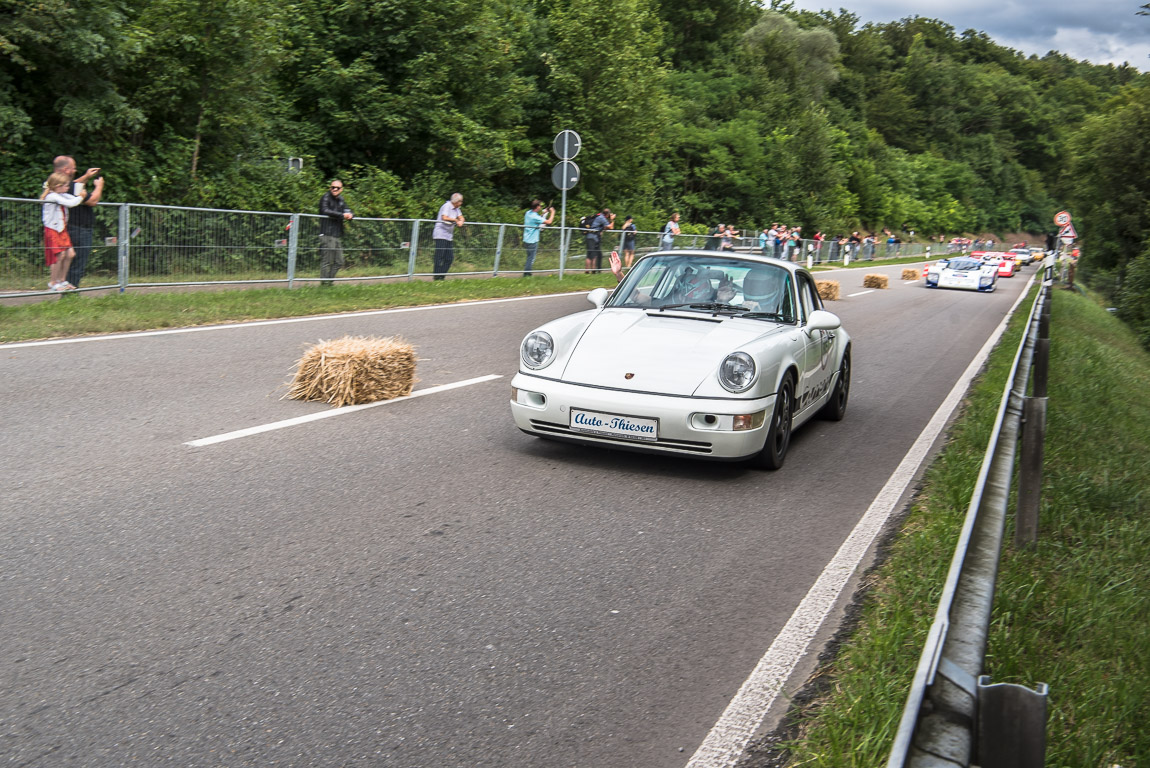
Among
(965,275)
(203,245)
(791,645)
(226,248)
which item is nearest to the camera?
(791,645)

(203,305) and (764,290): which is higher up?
(764,290)

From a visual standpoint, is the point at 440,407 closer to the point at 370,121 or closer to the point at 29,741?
the point at 29,741

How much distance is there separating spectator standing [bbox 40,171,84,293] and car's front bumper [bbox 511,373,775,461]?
368 inches

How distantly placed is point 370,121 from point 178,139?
332 inches

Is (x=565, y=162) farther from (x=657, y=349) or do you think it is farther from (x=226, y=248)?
(x=657, y=349)

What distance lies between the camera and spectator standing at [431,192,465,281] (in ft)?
69.3

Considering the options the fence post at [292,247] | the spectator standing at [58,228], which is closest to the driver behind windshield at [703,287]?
the spectator standing at [58,228]

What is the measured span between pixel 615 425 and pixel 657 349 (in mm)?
676

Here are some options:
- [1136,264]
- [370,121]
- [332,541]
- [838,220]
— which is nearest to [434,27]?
[370,121]

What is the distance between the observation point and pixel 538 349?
274 inches

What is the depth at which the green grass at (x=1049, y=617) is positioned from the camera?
10.5 feet

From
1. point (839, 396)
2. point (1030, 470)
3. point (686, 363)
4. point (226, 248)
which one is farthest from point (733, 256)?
point (226, 248)

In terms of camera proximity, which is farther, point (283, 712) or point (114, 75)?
point (114, 75)

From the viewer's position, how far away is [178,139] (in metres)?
22.2
